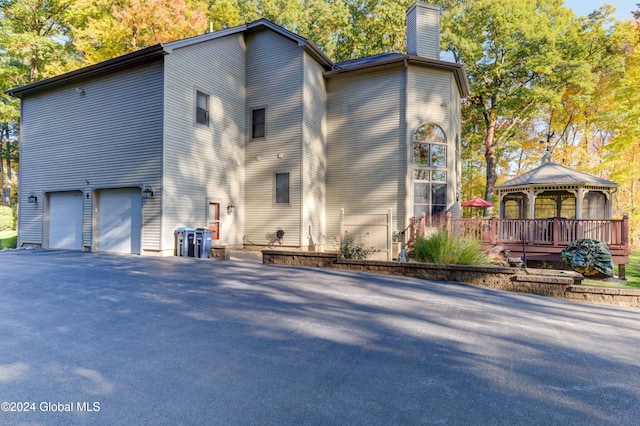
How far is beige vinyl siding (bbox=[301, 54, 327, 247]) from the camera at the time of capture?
43.6 feet

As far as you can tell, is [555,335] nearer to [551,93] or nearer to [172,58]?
[172,58]

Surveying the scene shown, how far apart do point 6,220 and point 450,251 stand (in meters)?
25.6

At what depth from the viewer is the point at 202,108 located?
12.7 metres

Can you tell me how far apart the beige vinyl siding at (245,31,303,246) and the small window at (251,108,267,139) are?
0.18 meters

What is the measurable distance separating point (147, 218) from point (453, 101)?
1322cm

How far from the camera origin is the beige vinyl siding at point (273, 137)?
13.3 meters

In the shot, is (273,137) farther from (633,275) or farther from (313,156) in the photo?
(633,275)

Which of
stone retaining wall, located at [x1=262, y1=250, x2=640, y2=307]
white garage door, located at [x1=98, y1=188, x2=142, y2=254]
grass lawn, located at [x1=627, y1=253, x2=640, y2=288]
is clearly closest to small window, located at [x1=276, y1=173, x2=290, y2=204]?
stone retaining wall, located at [x1=262, y1=250, x2=640, y2=307]

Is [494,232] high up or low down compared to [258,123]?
down

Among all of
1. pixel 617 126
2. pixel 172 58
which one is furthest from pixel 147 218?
pixel 617 126

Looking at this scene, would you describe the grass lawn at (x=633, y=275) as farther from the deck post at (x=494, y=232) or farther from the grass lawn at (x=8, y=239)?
the grass lawn at (x=8, y=239)

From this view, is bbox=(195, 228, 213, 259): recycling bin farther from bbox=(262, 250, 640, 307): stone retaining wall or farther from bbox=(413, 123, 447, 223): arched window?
bbox=(413, 123, 447, 223): arched window

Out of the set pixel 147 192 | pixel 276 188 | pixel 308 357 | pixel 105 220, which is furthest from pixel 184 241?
pixel 308 357

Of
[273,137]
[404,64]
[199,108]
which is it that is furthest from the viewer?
[273,137]
